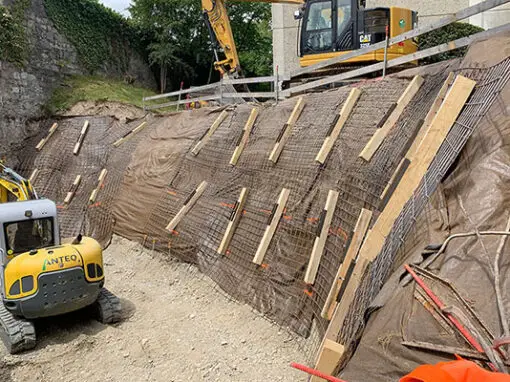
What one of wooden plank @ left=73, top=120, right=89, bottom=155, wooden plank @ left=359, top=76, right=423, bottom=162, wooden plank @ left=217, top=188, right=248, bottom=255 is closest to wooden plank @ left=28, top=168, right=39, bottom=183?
wooden plank @ left=73, top=120, right=89, bottom=155

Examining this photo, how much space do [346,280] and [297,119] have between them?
12.7ft

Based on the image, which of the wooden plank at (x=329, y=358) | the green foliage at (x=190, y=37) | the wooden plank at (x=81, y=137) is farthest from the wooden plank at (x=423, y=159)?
the green foliage at (x=190, y=37)

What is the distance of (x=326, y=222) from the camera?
19.4 feet

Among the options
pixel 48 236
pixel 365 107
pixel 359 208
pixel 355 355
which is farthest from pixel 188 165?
pixel 355 355

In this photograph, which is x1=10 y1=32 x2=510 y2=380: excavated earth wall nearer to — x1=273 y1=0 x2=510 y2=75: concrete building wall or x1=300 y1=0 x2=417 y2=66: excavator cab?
x1=300 y1=0 x2=417 y2=66: excavator cab

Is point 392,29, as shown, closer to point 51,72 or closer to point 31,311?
point 31,311

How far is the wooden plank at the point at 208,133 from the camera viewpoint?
32.0ft

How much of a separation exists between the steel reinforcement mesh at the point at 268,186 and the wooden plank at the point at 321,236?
2.8 inches

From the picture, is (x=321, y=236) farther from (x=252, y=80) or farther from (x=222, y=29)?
(x=222, y=29)

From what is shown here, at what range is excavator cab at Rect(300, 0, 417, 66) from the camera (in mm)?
10247

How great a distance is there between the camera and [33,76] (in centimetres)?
1468

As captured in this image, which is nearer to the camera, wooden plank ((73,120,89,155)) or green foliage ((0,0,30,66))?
wooden plank ((73,120,89,155))

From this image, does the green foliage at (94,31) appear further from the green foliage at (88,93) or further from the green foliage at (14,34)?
the green foliage at (14,34)

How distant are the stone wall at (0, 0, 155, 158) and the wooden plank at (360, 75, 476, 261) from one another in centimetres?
1239
